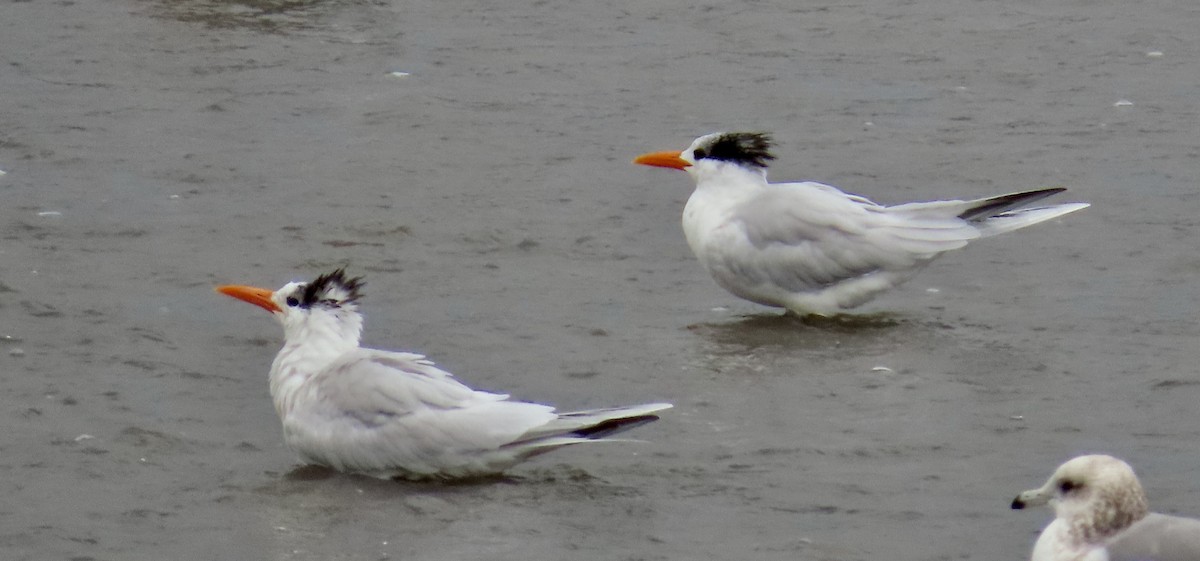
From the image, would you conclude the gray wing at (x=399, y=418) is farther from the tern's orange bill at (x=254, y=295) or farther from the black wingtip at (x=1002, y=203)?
the black wingtip at (x=1002, y=203)

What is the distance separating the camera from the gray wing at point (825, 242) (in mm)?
8422

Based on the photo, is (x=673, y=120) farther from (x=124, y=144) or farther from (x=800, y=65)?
(x=124, y=144)

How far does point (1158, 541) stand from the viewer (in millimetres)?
5094

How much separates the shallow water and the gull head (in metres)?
0.61

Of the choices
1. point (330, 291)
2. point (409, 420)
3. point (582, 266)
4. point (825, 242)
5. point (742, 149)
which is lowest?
point (582, 266)

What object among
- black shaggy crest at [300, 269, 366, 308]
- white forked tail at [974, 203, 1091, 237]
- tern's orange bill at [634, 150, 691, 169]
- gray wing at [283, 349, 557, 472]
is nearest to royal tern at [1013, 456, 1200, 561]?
gray wing at [283, 349, 557, 472]

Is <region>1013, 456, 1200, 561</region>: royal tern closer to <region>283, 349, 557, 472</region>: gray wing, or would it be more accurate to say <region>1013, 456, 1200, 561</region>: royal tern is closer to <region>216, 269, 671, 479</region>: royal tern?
<region>216, 269, 671, 479</region>: royal tern

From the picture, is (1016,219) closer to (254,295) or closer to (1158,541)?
(254,295)

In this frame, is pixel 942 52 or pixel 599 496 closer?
pixel 599 496

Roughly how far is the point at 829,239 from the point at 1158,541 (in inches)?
140

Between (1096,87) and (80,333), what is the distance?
6.23m

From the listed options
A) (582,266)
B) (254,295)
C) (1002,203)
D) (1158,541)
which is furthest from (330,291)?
(1158,541)

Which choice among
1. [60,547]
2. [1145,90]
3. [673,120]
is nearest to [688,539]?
[60,547]

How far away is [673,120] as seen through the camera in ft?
37.4
